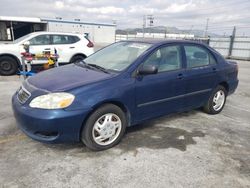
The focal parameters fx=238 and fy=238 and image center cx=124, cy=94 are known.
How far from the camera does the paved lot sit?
2.71 meters

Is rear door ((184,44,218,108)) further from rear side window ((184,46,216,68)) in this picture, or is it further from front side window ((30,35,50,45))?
front side window ((30,35,50,45))

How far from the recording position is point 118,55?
407cm

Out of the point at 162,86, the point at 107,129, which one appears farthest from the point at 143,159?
the point at 162,86

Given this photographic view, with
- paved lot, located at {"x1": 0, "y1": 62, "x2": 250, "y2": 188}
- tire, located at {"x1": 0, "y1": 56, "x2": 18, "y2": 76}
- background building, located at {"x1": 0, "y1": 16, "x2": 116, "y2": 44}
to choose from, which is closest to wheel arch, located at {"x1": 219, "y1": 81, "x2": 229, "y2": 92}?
paved lot, located at {"x1": 0, "y1": 62, "x2": 250, "y2": 188}

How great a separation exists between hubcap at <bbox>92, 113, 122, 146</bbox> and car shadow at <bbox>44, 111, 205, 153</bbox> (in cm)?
18

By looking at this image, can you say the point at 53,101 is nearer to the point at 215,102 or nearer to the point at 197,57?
the point at 197,57

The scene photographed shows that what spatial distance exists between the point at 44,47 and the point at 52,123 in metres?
6.87

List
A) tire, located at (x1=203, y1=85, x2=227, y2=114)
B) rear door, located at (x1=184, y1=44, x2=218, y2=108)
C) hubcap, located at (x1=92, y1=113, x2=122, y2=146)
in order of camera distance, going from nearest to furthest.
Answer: hubcap, located at (x1=92, y1=113, x2=122, y2=146) → rear door, located at (x1=184, y1=44, x2=218, y2=108) → tire, located at (x1=203, y1=85, x2=227, y2=114)

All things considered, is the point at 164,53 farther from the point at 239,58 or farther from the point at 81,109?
the point at 239,58

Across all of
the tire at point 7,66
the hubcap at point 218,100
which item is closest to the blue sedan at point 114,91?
the hubcap at point 218,100

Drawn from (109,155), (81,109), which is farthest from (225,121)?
(81,109)

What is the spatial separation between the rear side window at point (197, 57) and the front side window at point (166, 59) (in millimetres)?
238

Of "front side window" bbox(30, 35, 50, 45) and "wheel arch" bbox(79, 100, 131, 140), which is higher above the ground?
"front side window" bbox(30, 35, 50, 45)

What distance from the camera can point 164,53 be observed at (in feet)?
13.0
